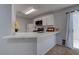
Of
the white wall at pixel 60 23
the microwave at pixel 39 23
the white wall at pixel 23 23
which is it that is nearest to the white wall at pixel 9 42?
the white wall at pixel 23 23

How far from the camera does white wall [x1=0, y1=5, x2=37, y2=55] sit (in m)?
1.48

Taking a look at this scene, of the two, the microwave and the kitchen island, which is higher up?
the microwave

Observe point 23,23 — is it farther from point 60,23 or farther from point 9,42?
point 60,23

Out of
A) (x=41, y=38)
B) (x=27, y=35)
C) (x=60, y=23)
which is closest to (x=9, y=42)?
(x=27, y=35)

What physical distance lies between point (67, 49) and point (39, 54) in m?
0.42

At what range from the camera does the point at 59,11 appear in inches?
62.7

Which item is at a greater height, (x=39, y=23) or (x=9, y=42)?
(x=39, y=23)

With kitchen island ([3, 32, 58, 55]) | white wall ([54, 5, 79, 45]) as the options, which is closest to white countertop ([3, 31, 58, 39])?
kitchen island ([3, 32, 58, 55])

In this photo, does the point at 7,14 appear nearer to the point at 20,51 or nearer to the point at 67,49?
the point at 20,51

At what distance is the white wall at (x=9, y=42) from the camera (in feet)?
4.85

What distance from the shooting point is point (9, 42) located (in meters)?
1.54

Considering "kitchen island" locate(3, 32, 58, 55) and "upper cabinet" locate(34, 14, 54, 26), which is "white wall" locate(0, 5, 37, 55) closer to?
"kitchen island" locate(3, 32, 58, 55)

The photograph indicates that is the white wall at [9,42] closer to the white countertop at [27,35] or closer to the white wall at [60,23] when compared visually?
the white countertop at [27,35]
